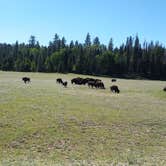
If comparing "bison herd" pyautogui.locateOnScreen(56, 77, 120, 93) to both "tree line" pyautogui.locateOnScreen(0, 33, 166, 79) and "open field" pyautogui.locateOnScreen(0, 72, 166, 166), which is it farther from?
"tree line" pyautogui.locateOnScreen(0, 33, 166, 79)

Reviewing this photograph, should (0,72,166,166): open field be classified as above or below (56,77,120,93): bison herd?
below

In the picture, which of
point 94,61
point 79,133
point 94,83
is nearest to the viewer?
point 79,133

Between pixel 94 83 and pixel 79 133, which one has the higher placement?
pixel 94 83

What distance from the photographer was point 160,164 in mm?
17250

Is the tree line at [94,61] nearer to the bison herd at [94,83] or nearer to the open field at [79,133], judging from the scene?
the bison herd at [94,83]

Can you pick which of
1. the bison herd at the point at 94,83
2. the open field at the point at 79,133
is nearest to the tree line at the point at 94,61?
the bison herd at the point at 94,83

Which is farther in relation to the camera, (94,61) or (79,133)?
(94,61)

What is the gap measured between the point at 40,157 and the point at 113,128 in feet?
25.1

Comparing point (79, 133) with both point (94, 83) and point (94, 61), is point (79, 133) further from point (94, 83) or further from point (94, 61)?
point (94, 61)

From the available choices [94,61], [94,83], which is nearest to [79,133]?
[94,83]

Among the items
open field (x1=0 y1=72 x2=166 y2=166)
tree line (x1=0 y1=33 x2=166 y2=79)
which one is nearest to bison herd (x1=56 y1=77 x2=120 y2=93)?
open field (x1=0 y1=72 x2=166 y2=166)

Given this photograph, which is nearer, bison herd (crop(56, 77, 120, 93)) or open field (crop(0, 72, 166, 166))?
open field (crop(0, 72, 166, 166))

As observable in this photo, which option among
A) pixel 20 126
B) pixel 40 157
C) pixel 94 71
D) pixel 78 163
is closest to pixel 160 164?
pixel 78 163

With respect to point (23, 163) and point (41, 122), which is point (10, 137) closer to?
point (41, 122)
